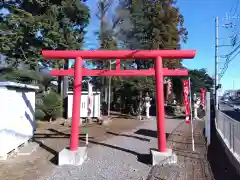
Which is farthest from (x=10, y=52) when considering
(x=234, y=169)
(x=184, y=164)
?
(x=234, y=169)

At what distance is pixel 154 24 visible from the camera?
88.6 ft

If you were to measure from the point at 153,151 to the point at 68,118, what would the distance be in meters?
11.8

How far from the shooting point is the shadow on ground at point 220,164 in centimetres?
Result: 689

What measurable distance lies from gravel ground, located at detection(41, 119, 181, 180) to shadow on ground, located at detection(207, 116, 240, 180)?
1.82m

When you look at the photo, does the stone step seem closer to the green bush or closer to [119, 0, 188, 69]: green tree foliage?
the green bush

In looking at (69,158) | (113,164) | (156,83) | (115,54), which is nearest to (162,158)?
(113,164)

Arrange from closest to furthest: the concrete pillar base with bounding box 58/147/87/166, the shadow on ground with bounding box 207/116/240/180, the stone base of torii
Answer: the shadow on ground with bounding box 207/116/240/180
the concrete pillar base with bounding box 58/147/87/166
the stone base of torii

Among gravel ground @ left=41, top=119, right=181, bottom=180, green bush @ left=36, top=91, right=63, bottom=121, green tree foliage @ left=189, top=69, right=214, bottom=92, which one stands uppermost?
green tree foliage @ left=189, top=69, right=214, bottom=92

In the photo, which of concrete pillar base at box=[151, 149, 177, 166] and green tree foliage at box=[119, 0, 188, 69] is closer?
concrete pillar base at box=[151, 149, 177, 166]

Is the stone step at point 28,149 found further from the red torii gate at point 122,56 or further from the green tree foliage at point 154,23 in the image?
the green tree foliage at point 154,23

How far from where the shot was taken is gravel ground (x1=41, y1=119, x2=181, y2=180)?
6.48 m

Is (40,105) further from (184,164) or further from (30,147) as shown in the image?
(184,164)

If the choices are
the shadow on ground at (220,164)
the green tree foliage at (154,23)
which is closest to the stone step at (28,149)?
the shadow on ground at (220,164)

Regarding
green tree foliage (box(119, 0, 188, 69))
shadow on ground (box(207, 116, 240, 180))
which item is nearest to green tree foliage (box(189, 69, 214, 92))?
green tree foliage (box(119, 0, 188, 69))
